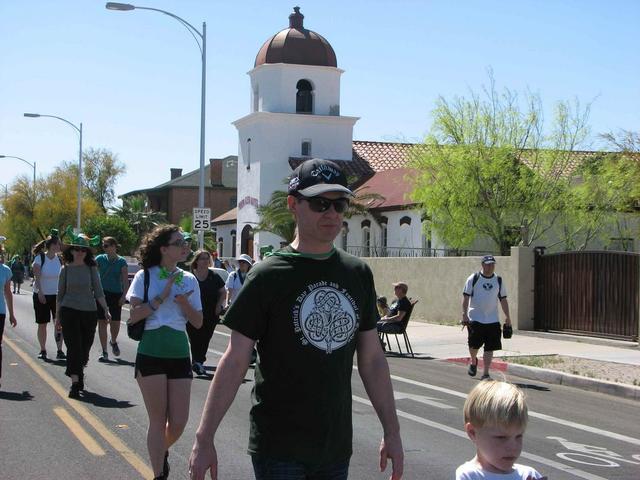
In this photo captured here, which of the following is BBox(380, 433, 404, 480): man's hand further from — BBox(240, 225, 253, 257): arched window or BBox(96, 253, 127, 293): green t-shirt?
BBox(240, 225, 253, 257): arched window

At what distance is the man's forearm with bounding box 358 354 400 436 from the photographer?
14.2 feet

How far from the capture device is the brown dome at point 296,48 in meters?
55.8

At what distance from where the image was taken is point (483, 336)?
48.6 feet

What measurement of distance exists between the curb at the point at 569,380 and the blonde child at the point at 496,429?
424 inches

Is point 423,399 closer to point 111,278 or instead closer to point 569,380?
point 569,380

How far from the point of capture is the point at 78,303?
11.6m

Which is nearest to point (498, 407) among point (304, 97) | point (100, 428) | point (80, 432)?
point (80, 432)

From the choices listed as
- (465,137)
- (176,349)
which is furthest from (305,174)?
(465,137)

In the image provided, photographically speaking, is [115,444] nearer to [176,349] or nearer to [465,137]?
[176,349]

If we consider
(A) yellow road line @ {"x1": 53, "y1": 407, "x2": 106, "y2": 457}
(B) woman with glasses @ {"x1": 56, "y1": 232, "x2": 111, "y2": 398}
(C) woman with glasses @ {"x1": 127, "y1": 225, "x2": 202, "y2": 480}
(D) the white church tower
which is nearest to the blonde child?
(C) woman with glasses @ {"x1": 127, "y1": 225, "x2": 202, "y2": 480}

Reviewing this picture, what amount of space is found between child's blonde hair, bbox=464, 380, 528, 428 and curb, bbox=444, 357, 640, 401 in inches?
427

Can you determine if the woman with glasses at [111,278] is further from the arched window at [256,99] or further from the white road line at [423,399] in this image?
the arched window at [256,99]

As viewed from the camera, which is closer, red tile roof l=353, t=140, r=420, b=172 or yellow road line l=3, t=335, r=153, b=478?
yellow road line l=3, t=335, r=153, b=478

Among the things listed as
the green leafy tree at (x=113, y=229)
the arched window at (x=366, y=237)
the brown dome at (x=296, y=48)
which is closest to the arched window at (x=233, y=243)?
the green leafy tree at (x=113, y=229)
